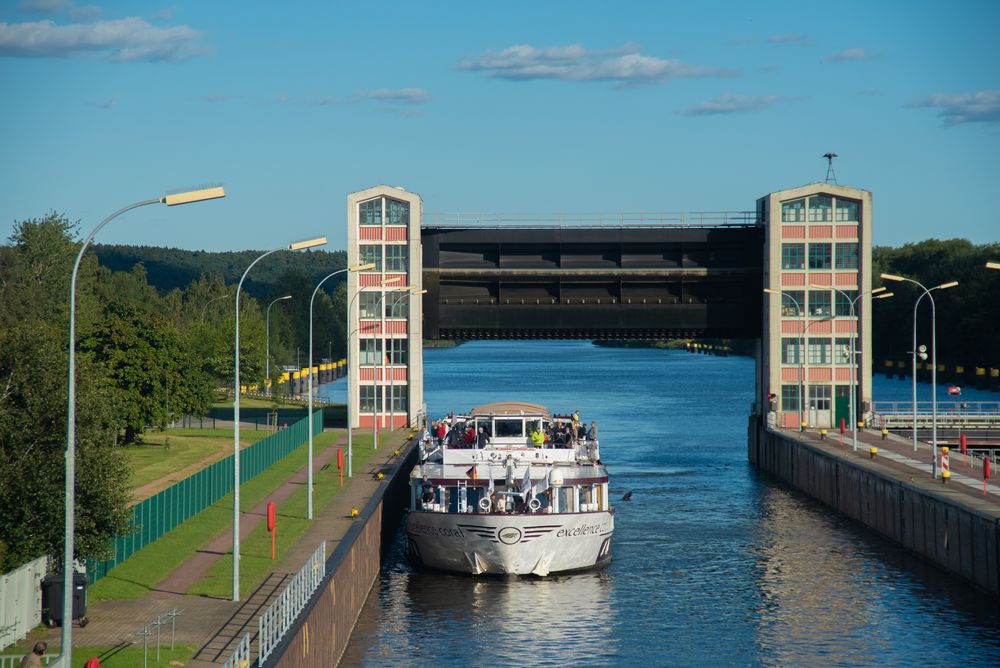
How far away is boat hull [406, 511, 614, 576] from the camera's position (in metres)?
52.7

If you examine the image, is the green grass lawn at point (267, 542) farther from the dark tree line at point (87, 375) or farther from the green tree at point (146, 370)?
the green tree at point (146, 370)

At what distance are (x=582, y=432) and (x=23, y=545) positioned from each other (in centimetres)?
3896

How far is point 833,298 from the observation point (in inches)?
3649

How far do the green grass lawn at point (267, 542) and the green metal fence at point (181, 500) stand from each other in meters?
2.95

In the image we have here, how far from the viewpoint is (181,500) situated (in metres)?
52.4

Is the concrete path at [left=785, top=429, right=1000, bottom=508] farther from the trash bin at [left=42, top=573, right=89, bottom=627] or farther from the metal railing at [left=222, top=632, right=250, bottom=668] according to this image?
the trash bin at [left=42, top=573, right=89, bottom=627]

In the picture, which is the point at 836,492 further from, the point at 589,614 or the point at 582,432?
the point at 589,614

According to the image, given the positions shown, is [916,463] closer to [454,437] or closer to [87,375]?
[454,437]

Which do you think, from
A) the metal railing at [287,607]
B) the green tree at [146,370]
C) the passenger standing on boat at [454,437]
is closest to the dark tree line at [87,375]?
the green tree at [146,370]

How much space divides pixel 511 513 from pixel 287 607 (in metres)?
20.2

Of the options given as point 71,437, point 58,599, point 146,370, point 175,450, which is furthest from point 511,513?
point 146,370

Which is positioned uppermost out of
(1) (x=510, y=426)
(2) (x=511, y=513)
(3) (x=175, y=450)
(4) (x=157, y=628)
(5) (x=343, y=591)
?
(1) (x=510, y=426)

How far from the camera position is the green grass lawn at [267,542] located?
40062mm

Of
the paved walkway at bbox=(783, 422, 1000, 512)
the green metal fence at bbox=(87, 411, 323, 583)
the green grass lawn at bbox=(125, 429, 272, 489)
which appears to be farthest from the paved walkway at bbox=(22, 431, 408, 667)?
the paved walkway at bbox=(783, 422, 1000, 512)
